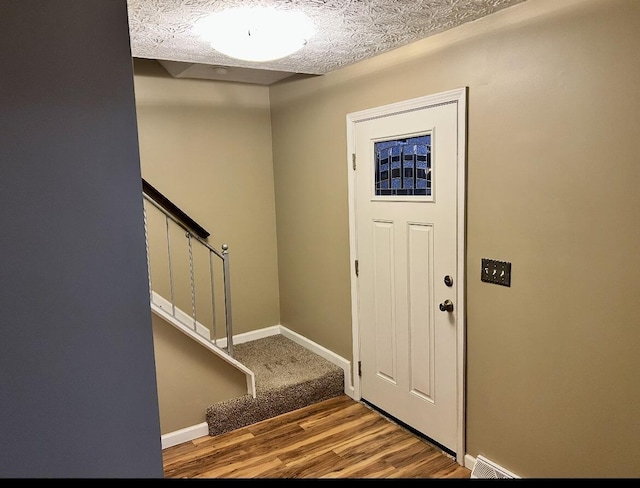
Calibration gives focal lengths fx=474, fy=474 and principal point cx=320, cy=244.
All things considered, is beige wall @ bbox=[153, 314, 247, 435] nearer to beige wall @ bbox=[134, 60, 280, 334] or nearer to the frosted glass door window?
beige wall @ bbox=[134, 60, 280, 334]

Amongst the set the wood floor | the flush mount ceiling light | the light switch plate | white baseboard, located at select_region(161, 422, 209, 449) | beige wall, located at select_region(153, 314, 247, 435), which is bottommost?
the wood floor

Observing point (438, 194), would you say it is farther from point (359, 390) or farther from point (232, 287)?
point (232, 287)

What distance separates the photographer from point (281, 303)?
3951 millimetres

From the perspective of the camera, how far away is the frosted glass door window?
2408 millimetres

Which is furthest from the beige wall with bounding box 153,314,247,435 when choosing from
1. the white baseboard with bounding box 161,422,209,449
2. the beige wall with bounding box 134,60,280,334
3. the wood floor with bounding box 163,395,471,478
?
the beige wall with bounding box 134,60,280,334

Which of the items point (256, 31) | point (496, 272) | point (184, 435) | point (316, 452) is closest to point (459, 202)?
point (496, 272)

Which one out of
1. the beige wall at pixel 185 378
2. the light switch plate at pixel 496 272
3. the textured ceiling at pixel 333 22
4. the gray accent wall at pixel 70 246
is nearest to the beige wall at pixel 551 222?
the light switch plate at pixel 496 272

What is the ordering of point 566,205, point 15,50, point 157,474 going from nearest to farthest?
point 15,50, point 157,474, point 566,205

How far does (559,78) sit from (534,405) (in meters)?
1.31

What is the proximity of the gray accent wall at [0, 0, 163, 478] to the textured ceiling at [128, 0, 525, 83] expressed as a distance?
2.83ft

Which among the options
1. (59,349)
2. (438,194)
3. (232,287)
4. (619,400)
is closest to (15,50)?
(59,349)

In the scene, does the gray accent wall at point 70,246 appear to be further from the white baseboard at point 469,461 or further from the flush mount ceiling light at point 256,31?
the white baseboard at point 469,461

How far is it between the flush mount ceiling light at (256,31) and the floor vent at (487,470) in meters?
2.10

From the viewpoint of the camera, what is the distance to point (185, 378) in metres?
2.66
